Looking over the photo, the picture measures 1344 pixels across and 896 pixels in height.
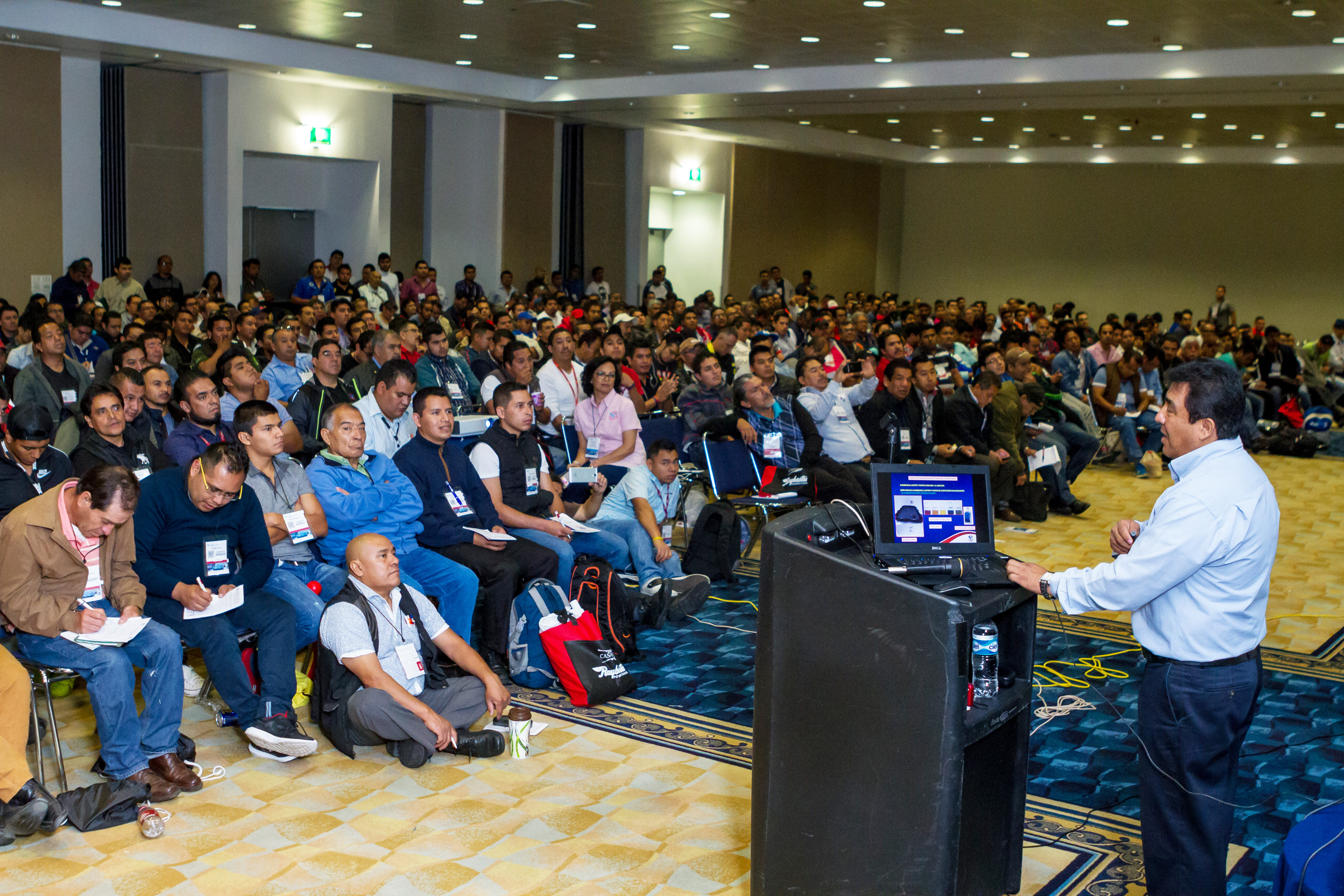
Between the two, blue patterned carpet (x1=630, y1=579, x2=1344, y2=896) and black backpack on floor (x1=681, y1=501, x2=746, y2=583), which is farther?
black backpack on floor (x1=681, y1=501, x2=746, y2=583)

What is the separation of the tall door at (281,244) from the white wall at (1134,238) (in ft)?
49.2

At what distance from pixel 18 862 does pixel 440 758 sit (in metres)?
1.37

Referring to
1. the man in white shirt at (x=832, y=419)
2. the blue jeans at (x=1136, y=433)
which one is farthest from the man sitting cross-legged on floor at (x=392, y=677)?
the blue jeans at (x=1136, y=433)

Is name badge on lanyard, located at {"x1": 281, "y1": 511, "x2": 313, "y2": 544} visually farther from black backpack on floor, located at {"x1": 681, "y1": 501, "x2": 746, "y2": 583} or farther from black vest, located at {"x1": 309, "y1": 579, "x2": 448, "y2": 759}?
black backpack on floor, located at {"x1": 681, "y1": 501, "x2": 746, "y2": 583}

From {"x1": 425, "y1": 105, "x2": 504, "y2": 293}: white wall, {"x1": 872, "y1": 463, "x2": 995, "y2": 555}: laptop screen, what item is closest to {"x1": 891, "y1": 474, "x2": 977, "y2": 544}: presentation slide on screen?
{"x1": 872, "y1": 463, "x2": 995, "y2": 555}: laptop screen

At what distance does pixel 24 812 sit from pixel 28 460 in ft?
5.18

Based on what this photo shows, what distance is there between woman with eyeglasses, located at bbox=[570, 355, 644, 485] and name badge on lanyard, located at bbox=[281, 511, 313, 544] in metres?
2.65

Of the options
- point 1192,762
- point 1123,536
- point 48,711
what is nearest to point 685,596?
point 48,711

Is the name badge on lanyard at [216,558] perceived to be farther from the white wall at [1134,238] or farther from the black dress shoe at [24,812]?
the white wall at [1134,238]

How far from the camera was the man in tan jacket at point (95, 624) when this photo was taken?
3805 millimetres

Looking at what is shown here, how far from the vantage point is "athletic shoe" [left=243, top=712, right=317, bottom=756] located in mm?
4102

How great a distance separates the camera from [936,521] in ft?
10.0

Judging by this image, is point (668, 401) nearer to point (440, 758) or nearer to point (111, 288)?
point (440, 758)

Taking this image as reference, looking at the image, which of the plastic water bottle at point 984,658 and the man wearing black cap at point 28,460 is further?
the man wearing black cap at point 28,460
